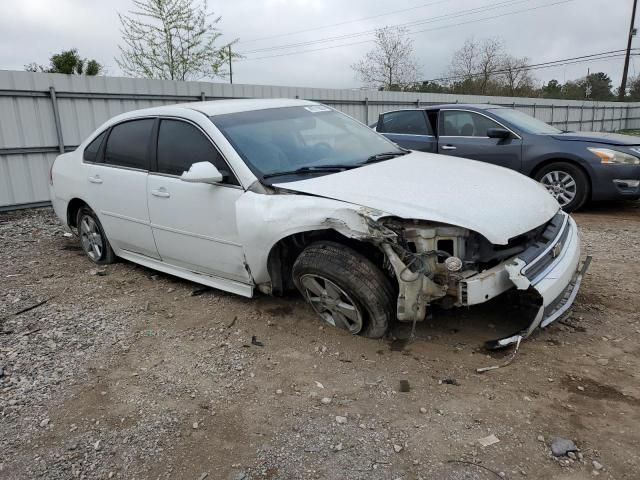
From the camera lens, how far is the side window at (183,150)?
3.82m

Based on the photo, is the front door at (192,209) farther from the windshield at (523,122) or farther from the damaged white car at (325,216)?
the windshield at (523,122)

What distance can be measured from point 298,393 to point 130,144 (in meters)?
2.98

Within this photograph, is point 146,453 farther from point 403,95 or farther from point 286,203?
point 403,95

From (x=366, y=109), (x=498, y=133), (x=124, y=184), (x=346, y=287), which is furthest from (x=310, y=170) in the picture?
(x=366, y=109)

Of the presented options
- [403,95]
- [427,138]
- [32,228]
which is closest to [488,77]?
[403,95]

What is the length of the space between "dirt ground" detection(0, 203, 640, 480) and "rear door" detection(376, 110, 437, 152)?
174 inches

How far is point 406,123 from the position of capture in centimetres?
862

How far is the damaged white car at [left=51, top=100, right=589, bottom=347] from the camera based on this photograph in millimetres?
2963

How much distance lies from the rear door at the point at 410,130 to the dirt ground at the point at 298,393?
4.41 metres

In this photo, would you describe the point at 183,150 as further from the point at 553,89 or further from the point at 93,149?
the point at 553,89

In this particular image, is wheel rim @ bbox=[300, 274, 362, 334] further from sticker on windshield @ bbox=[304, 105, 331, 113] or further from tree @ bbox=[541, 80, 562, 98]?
tree @ bbox=[541, 80, 562, 98]

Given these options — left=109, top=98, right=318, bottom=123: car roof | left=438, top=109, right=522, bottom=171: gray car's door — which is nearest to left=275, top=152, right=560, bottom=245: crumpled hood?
left=109, top=98, right=318, bottom=123: car roof

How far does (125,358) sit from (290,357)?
1.14 meters

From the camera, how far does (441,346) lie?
332 cm
